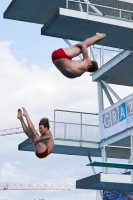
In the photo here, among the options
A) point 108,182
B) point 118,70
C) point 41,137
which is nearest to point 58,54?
point 41,137

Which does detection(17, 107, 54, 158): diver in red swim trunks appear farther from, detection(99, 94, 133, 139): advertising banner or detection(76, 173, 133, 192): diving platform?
detection(99, 94, 133, 139): advertising banner

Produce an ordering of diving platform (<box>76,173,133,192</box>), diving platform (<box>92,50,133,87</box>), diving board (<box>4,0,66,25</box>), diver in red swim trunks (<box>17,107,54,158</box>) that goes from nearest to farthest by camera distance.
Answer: diver in red swim trunks (<box>17,107,54,158</box>)
diving board (<box>4,0,66,25</box>)
diving platform (<box>76,173,133,192</box>)
diving platform (<box>92,50,133,87</box>)

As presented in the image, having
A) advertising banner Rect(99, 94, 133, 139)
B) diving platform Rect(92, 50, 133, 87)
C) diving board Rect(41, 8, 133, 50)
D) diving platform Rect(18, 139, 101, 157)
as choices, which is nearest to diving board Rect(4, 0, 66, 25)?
diving platform Rect(92, 50, 133, 87)

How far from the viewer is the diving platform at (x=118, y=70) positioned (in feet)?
101

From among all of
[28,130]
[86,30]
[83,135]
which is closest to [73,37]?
[86,30]

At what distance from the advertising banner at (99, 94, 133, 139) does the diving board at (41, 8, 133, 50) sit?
7257 mm

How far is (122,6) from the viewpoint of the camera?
86.3 feet

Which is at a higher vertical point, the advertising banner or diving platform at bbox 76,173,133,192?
the advertising banner

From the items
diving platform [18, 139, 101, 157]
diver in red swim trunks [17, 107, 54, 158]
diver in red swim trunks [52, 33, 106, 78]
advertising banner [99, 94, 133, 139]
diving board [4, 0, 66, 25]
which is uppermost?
diving board [4, 0, 66, 25]

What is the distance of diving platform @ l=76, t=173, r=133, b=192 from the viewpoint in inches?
1093

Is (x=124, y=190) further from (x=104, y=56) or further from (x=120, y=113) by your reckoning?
(x=104, y=56)

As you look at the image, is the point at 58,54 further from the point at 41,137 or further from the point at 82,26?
the point at 82,26

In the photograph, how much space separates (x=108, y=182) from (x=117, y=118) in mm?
4865

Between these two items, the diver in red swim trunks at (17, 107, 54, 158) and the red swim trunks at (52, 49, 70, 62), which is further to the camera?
the diver in red swim trunks at (17, 107, 54, 158)
